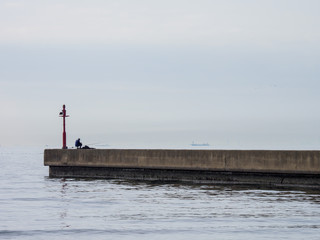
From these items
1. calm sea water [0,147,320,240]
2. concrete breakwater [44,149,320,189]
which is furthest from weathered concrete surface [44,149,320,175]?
calm sea water [0,147,320,240]

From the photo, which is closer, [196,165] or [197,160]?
[197,160]

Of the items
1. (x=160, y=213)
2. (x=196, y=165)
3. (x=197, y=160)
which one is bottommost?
(x=160, y=213)

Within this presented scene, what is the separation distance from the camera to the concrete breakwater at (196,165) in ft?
84.6

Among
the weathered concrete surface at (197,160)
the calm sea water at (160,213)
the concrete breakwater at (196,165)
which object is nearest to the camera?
the calm sea water at (160,213)

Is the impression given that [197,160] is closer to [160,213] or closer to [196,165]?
[196,165]

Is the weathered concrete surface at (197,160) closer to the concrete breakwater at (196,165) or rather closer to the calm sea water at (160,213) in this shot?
the concrete breakwater at (196,165)

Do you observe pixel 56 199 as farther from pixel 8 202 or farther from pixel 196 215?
pixel 196 215

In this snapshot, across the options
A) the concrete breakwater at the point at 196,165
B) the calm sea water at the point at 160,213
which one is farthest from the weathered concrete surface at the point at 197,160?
the calm sea water at the point at 160,213

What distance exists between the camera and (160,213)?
18.8 meters

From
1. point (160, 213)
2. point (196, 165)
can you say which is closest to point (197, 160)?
point (196, 165)

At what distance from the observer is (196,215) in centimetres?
1836

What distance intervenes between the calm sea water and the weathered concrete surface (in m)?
1.01

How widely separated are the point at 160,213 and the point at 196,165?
9730 millimetres

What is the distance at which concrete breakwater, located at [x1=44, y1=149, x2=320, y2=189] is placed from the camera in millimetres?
25797
